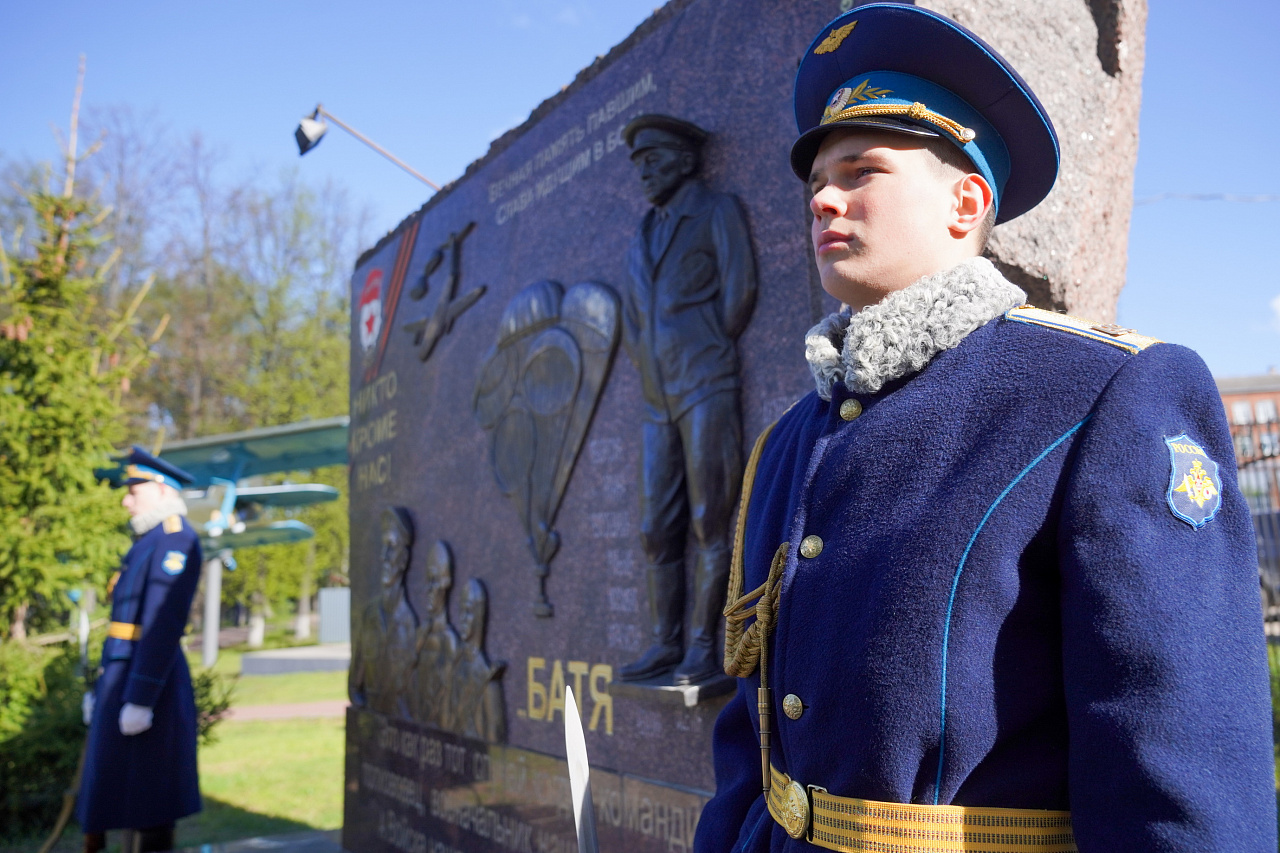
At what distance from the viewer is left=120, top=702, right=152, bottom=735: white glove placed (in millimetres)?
4723

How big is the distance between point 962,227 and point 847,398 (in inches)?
11.8

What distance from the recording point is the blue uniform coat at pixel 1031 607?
1.03 meters

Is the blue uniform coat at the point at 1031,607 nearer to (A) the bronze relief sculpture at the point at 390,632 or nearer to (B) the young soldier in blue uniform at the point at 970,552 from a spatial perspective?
(B) the young soldier in blue uniform at the point at 970,552

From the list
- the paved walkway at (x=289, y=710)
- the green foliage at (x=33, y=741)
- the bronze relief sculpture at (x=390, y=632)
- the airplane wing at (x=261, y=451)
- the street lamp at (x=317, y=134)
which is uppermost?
the street lamp at (x=317, y=134)

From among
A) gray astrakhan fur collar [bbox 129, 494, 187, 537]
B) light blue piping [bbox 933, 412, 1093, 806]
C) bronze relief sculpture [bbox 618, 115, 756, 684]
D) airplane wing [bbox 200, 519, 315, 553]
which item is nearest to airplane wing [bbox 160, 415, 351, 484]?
airplane wing [bbox 200, 519, 315, 553]

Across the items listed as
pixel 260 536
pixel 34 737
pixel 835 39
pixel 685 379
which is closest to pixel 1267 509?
pixel 685 379

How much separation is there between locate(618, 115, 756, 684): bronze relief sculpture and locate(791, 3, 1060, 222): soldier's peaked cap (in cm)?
156

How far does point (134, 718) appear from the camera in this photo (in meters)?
4.73

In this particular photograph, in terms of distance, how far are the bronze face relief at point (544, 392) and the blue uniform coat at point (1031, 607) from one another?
238 cm

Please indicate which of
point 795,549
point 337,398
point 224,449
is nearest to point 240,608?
point 337,398

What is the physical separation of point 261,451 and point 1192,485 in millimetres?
18260

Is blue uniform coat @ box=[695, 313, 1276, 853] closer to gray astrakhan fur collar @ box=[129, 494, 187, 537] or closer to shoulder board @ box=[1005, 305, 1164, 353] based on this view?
shoulder board @ box=[1005, 305, 1164, 353]

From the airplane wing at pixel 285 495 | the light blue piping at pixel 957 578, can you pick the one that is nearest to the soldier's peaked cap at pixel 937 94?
the light blue piping at pixel 957 578

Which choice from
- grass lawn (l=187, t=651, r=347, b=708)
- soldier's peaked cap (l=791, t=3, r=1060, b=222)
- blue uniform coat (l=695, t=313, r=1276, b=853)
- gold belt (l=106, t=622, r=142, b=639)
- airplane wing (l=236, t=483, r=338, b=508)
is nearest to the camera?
blue uniform coat (l=695, t=313, r=1276, b=853)
